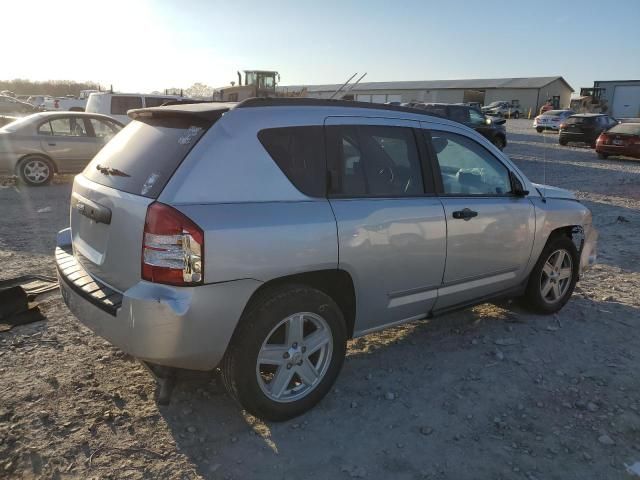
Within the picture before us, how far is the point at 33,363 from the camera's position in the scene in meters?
3.59

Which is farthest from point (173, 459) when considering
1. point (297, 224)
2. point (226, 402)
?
point (297, 224)

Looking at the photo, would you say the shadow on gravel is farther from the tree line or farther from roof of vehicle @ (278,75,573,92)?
the tree line

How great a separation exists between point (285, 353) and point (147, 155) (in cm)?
139

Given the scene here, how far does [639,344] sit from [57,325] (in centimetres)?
480

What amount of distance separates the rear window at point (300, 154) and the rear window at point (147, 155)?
38cm

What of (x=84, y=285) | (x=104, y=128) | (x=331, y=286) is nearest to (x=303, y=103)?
(x=331, y=286)

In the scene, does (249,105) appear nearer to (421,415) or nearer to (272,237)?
(272,237)

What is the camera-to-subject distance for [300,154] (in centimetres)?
300

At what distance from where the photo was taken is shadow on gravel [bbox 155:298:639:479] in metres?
2.73

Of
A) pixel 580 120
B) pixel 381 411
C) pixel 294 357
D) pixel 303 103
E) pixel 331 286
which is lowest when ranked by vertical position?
pixel 381 411

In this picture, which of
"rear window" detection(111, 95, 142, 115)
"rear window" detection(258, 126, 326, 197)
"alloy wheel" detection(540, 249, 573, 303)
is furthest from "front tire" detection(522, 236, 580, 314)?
"rear window" detection(111, 95, 142, 115)

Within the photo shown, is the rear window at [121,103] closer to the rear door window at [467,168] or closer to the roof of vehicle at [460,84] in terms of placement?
the rear door window at [467,168]

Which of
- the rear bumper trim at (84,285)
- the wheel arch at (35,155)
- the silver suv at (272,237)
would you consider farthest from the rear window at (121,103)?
the rear bumper trim at (84,285)

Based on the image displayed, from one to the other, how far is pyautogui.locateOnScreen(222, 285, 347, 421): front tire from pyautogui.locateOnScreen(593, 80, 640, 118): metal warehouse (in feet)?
201
